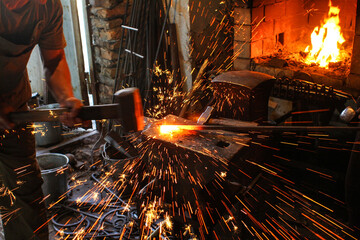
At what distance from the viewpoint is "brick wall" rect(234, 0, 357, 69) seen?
16.7 feet

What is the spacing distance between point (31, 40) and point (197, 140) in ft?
5.46

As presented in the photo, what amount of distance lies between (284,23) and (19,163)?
4.67 meters

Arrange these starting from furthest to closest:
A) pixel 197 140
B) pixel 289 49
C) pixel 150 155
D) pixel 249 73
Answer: pixel 289 49 < pixel 249 73 < pixel 150 155 < pixel 197 140

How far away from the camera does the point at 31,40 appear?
2.57 m

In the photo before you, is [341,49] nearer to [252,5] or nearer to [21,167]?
[252,5]

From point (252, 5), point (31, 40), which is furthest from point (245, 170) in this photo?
point (252, 5)

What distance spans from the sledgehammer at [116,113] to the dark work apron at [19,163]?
0.38m

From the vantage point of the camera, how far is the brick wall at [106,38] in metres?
5.44

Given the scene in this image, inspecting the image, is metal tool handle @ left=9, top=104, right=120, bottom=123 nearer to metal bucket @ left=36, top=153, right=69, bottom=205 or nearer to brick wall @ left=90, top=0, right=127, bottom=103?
metal bucket @ left=36, top=153, right=69, bottom=205

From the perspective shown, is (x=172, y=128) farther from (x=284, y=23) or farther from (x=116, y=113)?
(x=284, y=23)

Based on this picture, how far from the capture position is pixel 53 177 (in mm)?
3947

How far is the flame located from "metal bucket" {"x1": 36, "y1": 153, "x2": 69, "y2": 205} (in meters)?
4.14

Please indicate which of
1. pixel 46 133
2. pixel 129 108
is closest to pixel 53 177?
pixel 46 133

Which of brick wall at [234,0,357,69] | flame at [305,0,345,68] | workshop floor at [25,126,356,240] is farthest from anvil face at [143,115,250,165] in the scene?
flame at [305,0,345,68]
